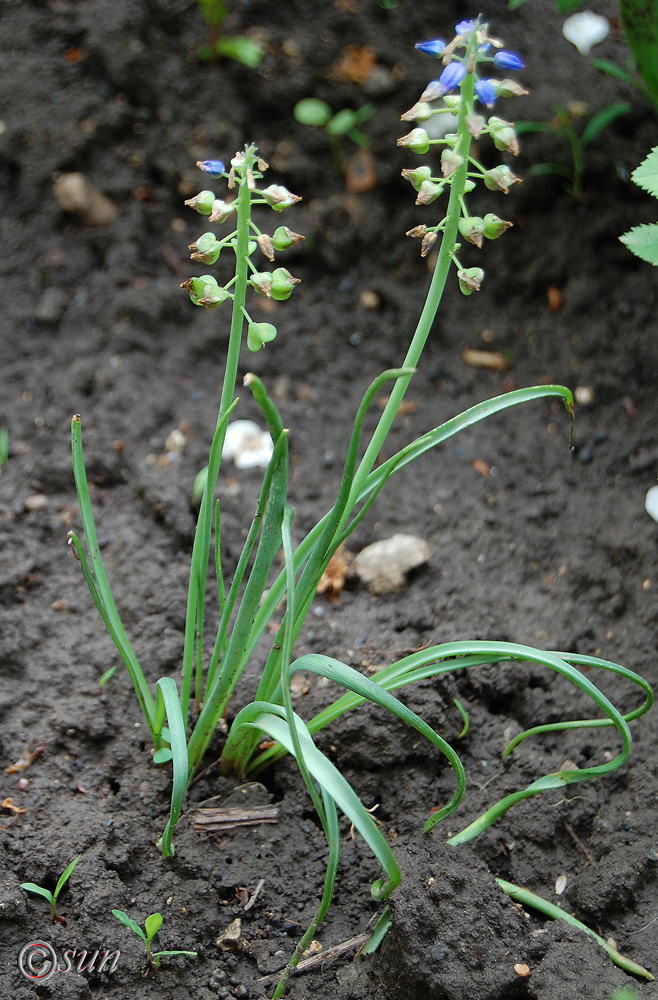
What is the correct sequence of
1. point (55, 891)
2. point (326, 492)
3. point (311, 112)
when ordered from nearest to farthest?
point (55, 891) < point (326, 492) < point (311, 112)

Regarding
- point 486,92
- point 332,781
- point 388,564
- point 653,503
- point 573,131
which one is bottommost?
point 388,564

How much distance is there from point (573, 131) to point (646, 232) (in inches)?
31.1

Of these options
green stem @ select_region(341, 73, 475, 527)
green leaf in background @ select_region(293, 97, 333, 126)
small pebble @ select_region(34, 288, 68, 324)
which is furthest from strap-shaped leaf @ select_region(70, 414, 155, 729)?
green leaf in background @ select_region(293, 97, 333, 126)

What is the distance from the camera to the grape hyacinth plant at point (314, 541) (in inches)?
36.1

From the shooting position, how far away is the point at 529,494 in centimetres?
180

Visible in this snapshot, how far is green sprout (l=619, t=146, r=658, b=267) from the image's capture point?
1.26 metres

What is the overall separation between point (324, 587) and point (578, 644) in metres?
0.50

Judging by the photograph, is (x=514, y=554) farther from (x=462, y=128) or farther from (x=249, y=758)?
(x=462, y=128)

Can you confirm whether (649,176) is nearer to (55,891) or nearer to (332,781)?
(332,781)

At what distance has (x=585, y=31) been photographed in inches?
82.7

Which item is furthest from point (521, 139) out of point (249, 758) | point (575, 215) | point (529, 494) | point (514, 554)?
point (249, 758)

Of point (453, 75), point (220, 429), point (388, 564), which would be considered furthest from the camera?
point (388, 564)

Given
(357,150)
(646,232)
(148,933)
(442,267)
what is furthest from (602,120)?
(148,933)

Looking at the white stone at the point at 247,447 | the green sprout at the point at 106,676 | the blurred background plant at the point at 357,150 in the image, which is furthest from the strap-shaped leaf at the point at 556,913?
the blurred background plant at the point at 357,150
